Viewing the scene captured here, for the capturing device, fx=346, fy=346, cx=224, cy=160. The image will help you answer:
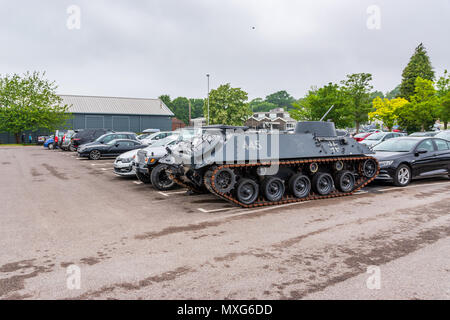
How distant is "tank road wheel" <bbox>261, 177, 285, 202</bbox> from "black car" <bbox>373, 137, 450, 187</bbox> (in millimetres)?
4200

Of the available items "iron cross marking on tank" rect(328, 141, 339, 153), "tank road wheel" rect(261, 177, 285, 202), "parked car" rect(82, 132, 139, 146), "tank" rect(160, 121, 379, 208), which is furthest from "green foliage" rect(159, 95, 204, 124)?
"tank road wheel" rect(261, 177, 285, 202)

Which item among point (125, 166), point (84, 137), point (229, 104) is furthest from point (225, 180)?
point (229, 104)

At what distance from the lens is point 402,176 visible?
36.5 feet

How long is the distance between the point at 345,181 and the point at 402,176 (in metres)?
2.38

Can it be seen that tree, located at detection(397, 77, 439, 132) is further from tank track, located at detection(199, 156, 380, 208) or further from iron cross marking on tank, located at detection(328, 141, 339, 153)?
iron cross marking on tank, located at detection(328, 141, 339, 153)

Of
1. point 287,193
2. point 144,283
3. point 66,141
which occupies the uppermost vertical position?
point 66,141

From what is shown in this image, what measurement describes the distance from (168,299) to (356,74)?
44571 millimetres

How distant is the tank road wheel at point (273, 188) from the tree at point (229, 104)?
54.1m

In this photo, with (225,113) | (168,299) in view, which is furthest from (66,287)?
(225,113)

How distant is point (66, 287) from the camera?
13.5ft

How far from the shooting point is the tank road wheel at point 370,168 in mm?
10702

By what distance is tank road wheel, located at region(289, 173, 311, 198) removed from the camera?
9.16m

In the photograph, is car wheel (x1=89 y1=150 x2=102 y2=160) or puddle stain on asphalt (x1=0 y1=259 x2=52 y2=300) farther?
car wheel (x1=89 y1=150 x2=102 y2=160)

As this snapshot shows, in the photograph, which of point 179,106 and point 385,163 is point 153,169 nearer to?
point 385,163
